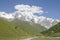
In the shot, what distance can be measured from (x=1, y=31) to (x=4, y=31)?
3.27 m

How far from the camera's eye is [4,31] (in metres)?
200

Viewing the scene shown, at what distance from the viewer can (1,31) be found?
656 ft

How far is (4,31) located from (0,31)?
439 cm

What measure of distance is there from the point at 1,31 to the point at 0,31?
5.66 feet

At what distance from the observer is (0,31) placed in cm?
19838
